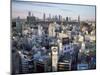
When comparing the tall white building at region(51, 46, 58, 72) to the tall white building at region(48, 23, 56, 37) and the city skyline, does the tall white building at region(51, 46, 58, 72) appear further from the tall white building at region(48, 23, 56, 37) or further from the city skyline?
the city skyline

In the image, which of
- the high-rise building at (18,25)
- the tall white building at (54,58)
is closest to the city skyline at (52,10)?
the high-rise building at (18,25)

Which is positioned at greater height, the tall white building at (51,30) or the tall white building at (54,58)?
the tall white building at (51,30)

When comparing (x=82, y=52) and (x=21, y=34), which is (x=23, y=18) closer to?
(x=21, y=34)

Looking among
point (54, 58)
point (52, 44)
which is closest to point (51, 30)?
point (52, 44)

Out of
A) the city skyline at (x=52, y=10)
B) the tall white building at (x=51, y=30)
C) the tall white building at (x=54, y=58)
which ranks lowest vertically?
the tall white building at (x=54, y=58)

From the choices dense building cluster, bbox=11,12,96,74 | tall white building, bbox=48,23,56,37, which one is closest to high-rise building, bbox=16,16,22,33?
dense building cluster, bbox=11,12,96,74

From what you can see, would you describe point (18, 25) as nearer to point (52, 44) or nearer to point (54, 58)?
point (52, 44)

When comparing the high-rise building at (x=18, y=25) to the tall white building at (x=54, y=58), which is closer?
the high-rise building at (x=18, y=25)

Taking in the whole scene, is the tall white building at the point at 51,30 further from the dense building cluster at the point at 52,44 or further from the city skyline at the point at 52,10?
the city skyline at the point at 52,10

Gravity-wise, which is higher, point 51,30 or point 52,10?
point 52,10

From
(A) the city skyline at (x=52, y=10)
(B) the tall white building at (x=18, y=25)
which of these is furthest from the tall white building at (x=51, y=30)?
(B) the tall white building at (x=18, y=25)
